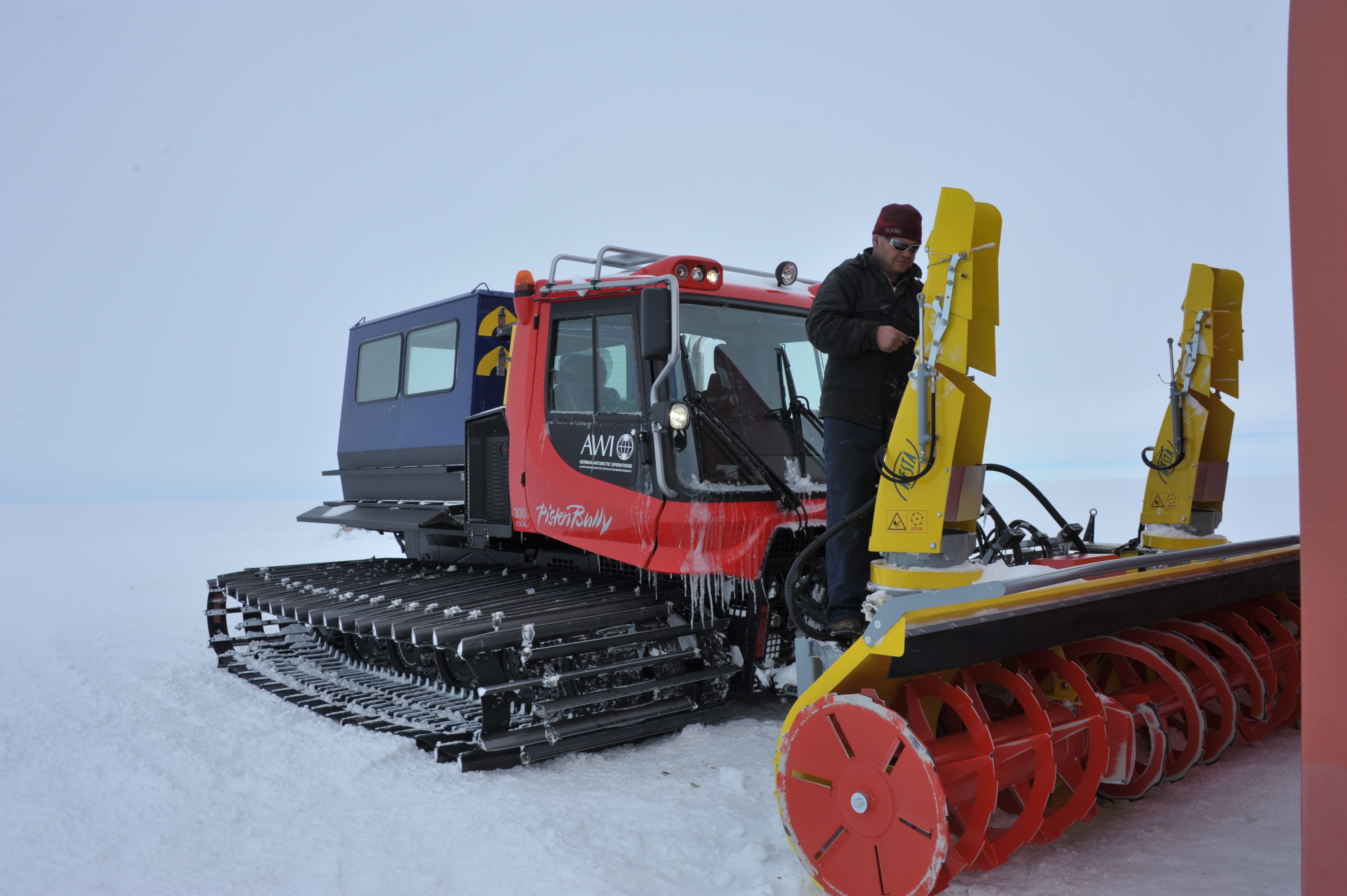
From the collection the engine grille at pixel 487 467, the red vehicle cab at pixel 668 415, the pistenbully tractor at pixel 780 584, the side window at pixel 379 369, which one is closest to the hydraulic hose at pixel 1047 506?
the pistenbully tractor at pixel 780 584

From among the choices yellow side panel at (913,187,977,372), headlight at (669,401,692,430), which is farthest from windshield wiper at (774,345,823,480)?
yellow side panel at (913,187,977,372)

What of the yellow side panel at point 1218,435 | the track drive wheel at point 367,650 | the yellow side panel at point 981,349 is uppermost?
the yellow side panel at point 981,349

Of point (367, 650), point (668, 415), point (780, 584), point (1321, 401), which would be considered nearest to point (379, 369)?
point (367, 650)

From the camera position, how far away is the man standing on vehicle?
3.39 m

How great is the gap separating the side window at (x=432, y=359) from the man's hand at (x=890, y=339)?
388 centimetres

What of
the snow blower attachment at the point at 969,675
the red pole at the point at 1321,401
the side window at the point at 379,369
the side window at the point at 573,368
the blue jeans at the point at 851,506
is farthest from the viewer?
the side window at the point at 379,369

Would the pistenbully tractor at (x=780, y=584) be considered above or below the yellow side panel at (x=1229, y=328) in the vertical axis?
below

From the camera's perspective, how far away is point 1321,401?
1.88 meters

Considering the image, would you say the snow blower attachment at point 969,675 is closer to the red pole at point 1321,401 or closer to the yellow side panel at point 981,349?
the yellow side panel at point 981,349

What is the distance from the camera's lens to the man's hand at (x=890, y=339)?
3.07 meters

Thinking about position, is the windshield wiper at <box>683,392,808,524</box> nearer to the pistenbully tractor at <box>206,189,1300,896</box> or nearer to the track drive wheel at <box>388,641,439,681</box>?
the pistenbully tractor at <box>206,189,1300,896</box>

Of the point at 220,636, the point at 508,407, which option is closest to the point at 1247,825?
the point at 508,407

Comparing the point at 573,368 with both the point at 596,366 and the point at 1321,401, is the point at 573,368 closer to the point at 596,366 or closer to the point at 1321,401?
the point at 596,366

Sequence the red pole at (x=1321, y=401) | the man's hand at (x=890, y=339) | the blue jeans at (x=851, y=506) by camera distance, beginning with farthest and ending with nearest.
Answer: the blue jeans at (x=851, y=506), the man's hand at (x=890, y=339), the red pole at (x=1321, y=401)
